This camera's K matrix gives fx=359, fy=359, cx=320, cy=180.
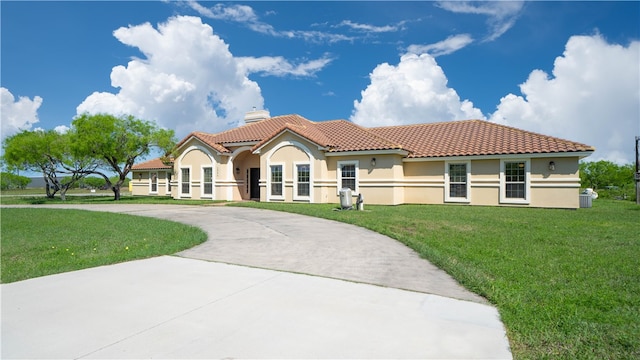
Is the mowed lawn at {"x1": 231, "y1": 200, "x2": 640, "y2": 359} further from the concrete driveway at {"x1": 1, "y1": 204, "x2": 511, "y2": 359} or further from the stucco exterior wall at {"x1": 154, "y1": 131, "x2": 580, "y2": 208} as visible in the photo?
the stucco exterior wall at {"x1": 154, "y1": 131, "x2": 580, "y2": 208}

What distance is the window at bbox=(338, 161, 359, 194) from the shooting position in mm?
21125

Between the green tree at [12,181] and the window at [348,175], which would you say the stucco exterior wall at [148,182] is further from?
the green tree at [12,181]

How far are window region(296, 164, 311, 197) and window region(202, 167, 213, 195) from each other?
25.4 feet

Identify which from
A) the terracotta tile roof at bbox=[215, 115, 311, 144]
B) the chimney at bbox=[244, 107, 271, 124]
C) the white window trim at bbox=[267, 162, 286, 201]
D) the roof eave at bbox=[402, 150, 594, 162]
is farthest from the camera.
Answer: the chimney at bbox=[244, 107, 271, 124]

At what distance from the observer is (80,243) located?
9.13 m

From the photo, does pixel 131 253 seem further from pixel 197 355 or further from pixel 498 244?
pixel 498 244

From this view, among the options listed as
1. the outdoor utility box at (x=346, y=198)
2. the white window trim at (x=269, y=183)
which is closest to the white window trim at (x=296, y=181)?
the white window trim at (x=269, y=183)

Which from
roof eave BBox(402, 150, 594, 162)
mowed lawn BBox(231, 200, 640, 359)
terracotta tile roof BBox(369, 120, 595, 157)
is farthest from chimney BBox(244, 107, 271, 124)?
mowed lawn BBox(231, 200, 640, 359)

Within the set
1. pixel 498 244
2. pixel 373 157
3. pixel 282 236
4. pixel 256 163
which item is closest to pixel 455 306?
pixel 498 244

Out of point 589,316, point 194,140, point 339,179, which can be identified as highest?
point 194,140

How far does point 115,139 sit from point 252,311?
28571mm

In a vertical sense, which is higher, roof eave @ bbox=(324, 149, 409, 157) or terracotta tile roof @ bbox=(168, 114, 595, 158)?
terracotta tile roof @ bbox=(168, 114, 595, 158)

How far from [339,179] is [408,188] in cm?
428

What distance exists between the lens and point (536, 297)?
4883 mm
